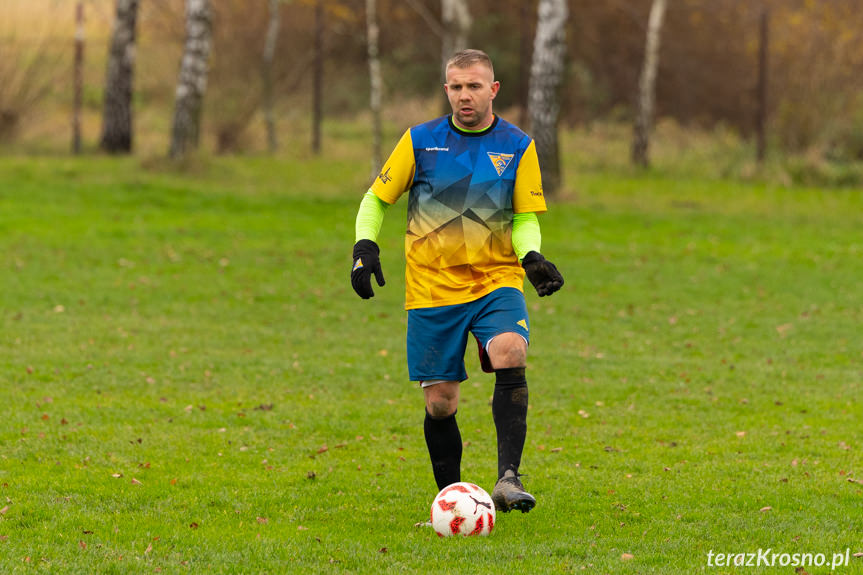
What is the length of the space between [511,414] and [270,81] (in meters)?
24.7

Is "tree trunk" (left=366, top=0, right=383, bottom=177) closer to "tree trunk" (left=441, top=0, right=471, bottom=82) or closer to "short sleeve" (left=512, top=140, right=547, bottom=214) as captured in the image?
"tree trunk" (left=441, top=0, right=471, bottom=82)

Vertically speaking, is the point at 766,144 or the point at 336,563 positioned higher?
the point at 766,144

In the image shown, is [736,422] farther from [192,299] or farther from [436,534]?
[192,299]

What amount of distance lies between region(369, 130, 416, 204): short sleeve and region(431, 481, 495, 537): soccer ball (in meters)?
1.46

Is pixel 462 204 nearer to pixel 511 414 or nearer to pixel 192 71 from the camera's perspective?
pixel 511 414

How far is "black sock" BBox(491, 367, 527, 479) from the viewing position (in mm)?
5523

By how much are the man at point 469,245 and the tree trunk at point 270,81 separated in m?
22.7

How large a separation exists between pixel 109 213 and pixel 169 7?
1311 centimetres

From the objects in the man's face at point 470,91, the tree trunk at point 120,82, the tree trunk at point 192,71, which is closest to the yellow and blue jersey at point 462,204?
the man's face at point 470,91

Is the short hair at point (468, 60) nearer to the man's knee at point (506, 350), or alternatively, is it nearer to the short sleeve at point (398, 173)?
the short sleeve at point (398, 173)

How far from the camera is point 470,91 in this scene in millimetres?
5523

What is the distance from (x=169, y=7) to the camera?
101 feet

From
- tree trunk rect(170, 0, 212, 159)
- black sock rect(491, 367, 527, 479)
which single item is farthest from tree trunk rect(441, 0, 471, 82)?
black sock rect(491, 367, 527, 479)

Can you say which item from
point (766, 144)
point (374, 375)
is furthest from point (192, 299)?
point (766, 144)
